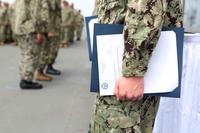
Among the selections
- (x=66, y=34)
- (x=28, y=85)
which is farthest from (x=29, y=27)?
(x=66, y=34)

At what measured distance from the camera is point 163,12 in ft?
7.69

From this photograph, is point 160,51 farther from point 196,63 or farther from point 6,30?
point 6,30

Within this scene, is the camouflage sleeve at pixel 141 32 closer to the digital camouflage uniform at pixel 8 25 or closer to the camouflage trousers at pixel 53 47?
the camouflage trousers at pixel 53 47

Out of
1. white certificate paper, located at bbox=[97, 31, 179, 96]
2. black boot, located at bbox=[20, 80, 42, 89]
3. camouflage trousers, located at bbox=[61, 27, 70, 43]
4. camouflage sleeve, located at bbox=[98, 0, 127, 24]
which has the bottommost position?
black boot, located at bbox=[20, 80, 42, 89]

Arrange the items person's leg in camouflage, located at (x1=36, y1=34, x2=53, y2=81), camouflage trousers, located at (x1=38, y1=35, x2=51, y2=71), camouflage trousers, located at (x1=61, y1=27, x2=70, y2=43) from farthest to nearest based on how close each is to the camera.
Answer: camouflage trousers, located at (x1=61, y1=27, x2=70, y2=43), person's leg in camouflage, located at (x1=36, y1=34, x2=53, y2=81), camouflage trousers, located at (x1=38, y1=35, x2=51, y2=71)

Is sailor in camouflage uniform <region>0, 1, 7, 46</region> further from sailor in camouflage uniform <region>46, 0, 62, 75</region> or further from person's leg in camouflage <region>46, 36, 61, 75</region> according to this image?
sailor in camouflage uniform <region>46, 0, 62, 75</region>

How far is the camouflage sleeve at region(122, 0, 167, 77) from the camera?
2.29m

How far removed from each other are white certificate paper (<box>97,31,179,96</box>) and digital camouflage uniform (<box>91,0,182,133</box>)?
8cm

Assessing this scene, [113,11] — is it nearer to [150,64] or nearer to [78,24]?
[150,64]

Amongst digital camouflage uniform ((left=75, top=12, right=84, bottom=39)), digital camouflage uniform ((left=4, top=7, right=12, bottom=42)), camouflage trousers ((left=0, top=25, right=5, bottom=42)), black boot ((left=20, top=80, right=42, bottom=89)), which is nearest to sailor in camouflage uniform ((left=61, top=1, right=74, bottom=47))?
digital camouflage uniform ((left=75, top=12, right=84, bottom=39))

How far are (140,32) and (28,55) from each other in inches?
209

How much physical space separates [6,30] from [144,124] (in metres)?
14.7

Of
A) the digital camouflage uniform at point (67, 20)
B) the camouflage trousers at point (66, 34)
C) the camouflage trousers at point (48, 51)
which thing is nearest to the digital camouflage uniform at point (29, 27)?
the camouflage trousers at point (48, 51)

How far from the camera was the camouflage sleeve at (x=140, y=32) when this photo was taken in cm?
229
